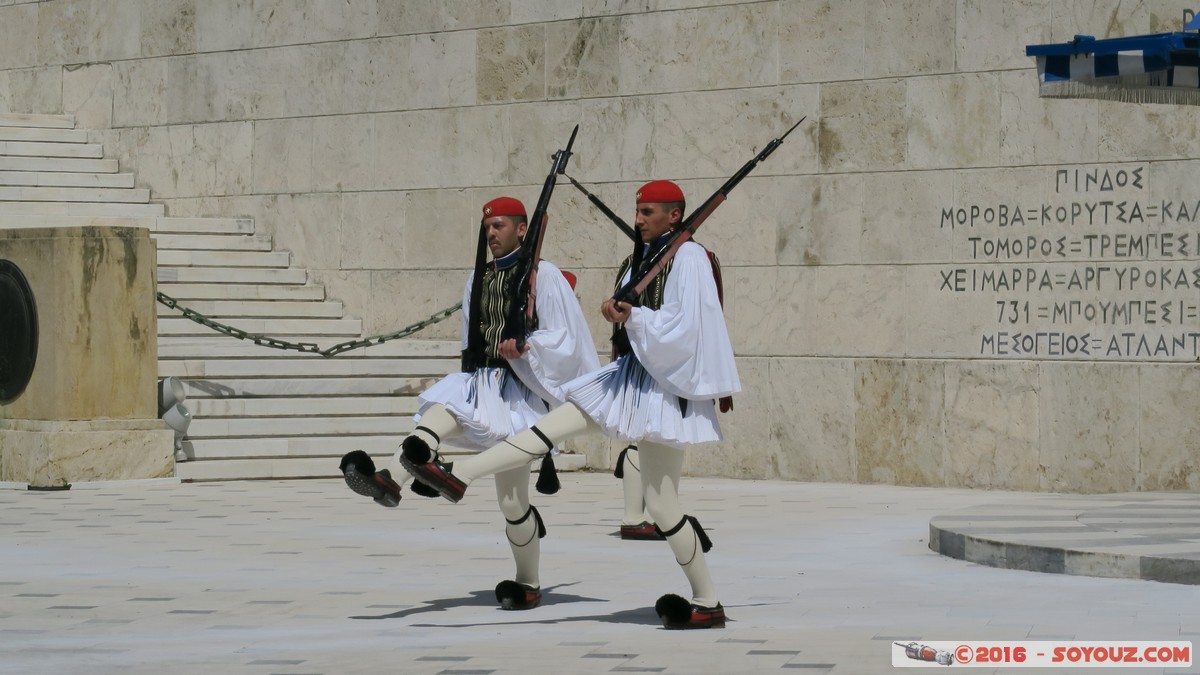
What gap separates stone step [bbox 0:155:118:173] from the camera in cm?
2061

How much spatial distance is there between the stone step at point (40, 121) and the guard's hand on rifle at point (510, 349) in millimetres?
14044

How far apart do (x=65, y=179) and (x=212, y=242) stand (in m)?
2.10

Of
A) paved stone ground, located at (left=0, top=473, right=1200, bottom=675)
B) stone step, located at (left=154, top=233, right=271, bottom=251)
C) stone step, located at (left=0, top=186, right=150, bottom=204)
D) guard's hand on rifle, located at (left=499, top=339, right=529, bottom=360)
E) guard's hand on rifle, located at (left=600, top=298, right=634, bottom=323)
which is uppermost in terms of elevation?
stone step, located at (left=0, top=186, right=150, bottom=204)

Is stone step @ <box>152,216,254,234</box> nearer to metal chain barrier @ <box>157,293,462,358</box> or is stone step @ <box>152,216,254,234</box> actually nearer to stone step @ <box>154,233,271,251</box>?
stone step @ <box>154,233,271,251</box>

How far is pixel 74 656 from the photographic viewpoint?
24.0 ft

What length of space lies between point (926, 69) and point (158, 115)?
8910 millimetres

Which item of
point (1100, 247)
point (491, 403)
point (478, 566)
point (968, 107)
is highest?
point (968, 107)

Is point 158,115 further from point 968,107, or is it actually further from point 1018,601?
point 1018,601

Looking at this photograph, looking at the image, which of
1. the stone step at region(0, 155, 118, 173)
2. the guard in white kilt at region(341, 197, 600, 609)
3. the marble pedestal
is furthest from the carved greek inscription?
the stone step at region(0, 155, 118, 173)

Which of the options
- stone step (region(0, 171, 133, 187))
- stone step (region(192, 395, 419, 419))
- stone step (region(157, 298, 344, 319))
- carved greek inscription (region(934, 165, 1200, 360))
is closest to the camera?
carved greek inscription (region(934, 165, 1200, 360))

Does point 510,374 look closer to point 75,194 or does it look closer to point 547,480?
point 547,480

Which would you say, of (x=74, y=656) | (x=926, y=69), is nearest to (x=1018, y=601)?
(x=74, y=656)

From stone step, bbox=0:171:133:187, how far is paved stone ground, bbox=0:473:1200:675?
7.10 meters

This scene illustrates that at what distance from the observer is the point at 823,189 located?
16.3 meters
